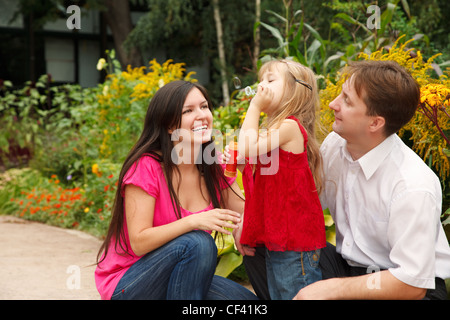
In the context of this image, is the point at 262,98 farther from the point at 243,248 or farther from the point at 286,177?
the point at 243,248

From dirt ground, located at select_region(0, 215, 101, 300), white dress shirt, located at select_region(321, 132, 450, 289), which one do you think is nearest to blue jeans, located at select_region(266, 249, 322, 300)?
white dress shirt, located at select_region(321, 132, 450, 289)

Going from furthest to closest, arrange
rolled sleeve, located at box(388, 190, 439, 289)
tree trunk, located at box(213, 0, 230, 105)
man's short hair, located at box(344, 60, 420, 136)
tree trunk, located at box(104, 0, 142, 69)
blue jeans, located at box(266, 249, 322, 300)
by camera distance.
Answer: tree trunk, located at box(104, 0, 142, 69)
tree trunk, located at box(213, 0, 230, 105)
blue jeans, located at box(266, 249, 322, 300)
man's short hair, located at box(344, 60, 420, 136)
rolled sleeve, located at box(388, 190, 439, 289)

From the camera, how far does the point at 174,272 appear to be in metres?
1.90

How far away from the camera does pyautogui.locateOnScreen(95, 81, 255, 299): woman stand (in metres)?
1.89

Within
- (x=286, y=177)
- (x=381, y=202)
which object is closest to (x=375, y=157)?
(x=381, y=202)

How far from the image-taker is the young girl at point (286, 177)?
1.82m

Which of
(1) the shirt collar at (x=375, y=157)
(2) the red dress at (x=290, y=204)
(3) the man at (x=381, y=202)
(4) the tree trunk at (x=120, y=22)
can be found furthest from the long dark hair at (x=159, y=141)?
(4) the tree trunk at (x=120, y=22)

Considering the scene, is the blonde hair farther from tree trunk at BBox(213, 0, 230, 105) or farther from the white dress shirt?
tree trunk at BBox(213, 0, 230, 105)

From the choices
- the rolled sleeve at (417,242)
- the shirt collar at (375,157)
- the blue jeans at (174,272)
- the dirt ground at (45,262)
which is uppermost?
the shirt collar at (375,157)

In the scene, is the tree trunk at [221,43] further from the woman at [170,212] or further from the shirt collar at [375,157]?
the shirt collar at [375,157]

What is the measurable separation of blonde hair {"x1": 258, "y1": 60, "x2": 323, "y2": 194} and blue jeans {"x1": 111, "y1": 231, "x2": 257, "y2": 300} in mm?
490

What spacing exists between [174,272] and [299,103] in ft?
2.53

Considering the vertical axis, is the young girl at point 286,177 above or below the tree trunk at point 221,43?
below
